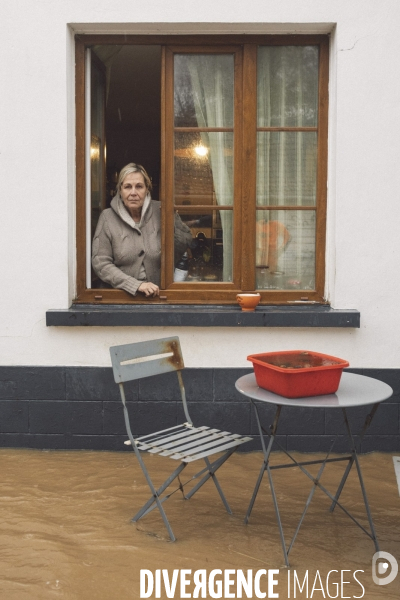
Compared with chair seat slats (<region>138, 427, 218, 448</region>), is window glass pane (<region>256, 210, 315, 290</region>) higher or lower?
higher

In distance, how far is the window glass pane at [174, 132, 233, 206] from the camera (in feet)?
17.4

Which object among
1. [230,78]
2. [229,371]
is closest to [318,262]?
[229,371]

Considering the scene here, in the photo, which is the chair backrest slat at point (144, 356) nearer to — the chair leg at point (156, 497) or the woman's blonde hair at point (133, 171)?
the chair leg at point (156, 497)

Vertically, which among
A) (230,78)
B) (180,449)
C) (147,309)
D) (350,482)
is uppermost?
(230,78)

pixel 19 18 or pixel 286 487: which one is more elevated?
pixel 19 18

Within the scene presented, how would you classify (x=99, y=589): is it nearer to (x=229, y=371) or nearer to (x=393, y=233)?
(x=229, y=371)

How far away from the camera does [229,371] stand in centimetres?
515

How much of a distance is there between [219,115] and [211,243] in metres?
0.94

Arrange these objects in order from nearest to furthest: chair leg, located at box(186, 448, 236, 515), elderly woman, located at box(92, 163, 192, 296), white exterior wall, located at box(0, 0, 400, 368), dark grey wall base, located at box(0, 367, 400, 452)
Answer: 1. chair leg, located at box(186, 448, 236, 515)
2. white exterior wall, located at box(0, 0, 400, 368)
3. dark grey wall base, located at box(0, 367, 400, 452)
4. elderly woman, located at box(92, 163, 192, 296)

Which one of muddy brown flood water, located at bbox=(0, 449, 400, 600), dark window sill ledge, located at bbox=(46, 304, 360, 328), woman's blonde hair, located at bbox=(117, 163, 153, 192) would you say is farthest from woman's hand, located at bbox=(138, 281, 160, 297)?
muddy brown flood water, located at bbox=(0, 449, 400, 600)

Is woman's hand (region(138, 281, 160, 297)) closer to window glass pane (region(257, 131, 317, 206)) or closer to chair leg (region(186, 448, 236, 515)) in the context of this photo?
window glass pane (region(257, 131, 317, 206))

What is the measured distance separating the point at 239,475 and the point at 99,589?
1673 millimetres

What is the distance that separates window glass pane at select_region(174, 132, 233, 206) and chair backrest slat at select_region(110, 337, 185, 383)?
4.62ft

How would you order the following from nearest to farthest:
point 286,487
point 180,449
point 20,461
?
point 180,449, point 286,487, point 20,461
